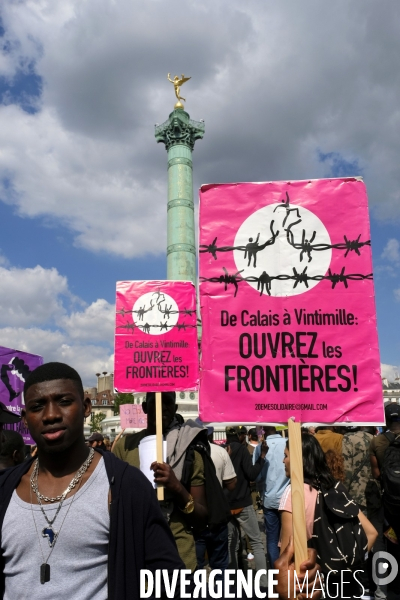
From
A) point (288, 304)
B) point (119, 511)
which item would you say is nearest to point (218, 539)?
point (288, 304)

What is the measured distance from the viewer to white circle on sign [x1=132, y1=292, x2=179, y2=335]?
4480 mm

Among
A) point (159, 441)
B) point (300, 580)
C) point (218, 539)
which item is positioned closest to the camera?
point (300, 580)

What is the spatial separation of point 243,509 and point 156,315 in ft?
9.09

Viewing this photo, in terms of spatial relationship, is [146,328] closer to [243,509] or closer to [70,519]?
[243,509]

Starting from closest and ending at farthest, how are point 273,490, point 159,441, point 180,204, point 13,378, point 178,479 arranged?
point 178,479 → point 159,441 → point 273,490 → point 13,378 → point 180,204

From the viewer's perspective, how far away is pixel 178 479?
3068 mm

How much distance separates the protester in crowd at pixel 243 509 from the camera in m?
5.80

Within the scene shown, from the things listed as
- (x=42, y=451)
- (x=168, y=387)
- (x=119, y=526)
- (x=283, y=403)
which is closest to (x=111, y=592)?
(x=119, y=526)

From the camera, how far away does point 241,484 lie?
6.00m

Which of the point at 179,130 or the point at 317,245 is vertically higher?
the point at 179,130

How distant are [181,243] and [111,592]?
3572cm

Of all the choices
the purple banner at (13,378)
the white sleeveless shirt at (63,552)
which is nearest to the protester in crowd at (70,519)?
the white sleeveless shirt at (63,552)

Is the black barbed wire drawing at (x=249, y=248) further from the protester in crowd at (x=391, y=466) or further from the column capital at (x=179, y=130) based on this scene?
the column capital at (x=179, y=130)

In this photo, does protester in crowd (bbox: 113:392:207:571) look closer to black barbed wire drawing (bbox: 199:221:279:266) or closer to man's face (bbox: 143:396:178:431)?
man's face (bbox: 143:396:178:431)
